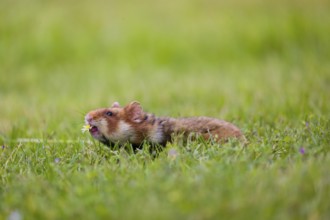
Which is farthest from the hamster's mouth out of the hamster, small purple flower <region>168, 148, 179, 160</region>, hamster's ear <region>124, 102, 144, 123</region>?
small purple flower <region>168, 148, 179, 160</region>

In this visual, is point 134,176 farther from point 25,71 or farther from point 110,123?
point 25,71

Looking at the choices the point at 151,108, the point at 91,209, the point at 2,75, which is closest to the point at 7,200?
the point at 91,209

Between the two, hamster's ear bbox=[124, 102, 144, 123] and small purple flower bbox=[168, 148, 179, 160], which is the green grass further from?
hamster's ear bbox=[124, 102, 144, 123]

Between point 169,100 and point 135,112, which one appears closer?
point 135,112

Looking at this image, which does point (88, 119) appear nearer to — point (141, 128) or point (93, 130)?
point (93, 130)

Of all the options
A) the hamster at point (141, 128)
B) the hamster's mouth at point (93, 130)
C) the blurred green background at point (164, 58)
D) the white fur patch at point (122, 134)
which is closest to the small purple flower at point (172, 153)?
the hamster at point (141, 128)

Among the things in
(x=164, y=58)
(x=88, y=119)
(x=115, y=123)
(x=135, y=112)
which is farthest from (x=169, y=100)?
(x=164, y=58)

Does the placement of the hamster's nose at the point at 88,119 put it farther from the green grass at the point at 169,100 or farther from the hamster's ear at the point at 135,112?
the hamster's ear at the point at 135,112
